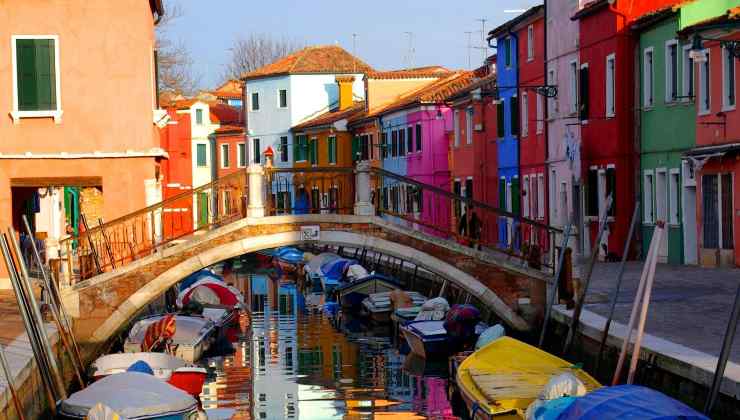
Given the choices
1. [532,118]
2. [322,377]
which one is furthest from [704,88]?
[532,118]

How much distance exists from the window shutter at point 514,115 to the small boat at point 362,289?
762 centimetres

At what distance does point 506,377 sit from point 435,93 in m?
29.5

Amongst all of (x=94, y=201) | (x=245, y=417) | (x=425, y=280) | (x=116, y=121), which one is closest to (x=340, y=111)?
(x=94, y=201)

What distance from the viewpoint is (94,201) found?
3669 centimetres

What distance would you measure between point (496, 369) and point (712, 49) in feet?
32.7

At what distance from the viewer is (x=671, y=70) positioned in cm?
2616

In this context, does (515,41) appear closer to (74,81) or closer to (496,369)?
(74,81)

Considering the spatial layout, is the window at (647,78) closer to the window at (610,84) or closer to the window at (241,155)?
the window at (610,84)

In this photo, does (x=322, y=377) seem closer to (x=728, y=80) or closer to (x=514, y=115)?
(x=728, y=80)

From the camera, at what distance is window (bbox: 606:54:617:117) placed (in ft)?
94.1

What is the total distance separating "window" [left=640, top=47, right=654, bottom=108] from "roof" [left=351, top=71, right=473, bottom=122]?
16.0 meters

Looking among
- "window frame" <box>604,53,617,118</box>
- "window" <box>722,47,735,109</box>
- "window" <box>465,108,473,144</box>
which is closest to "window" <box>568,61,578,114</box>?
"window frame" <box>604,53,617,118</box>

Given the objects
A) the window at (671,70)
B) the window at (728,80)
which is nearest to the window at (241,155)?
the window at (671,70)

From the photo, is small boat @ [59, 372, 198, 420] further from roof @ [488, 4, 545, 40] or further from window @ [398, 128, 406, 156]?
window @ [398, 128, 406, 156]
